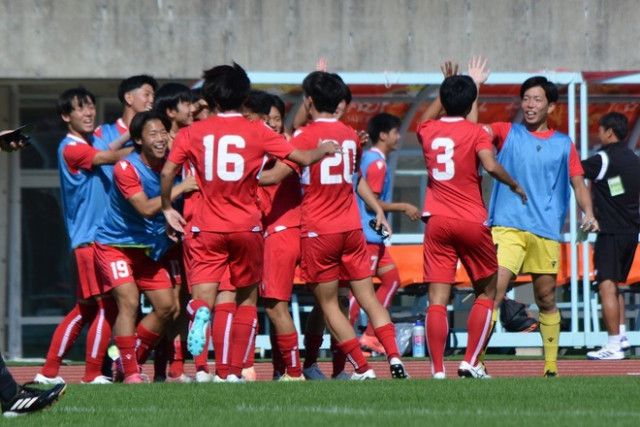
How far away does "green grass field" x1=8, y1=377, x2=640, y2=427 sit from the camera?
835 cm

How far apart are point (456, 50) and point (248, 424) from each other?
38.4 ft

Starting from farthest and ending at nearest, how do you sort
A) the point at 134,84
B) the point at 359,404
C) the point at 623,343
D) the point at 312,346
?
the point at 623,343
the point at 134,84
the point at 312,346
the point at 359,404

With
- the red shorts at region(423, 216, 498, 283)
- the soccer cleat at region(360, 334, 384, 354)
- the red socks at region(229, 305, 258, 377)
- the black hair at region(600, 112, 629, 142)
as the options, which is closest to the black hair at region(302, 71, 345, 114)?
the red shorts at region(423, 216, 498, 283)

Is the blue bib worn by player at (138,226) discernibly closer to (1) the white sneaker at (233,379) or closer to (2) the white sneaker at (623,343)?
(1) the white sneaker at (233,379)

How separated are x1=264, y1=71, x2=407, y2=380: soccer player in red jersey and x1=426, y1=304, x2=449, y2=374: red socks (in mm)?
258

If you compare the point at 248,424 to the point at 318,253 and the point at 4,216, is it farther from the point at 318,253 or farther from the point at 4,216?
the point at 4,216

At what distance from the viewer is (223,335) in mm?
10922

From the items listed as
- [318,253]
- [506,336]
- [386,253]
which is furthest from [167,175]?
[506,336]

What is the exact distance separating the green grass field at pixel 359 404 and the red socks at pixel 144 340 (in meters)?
1.05

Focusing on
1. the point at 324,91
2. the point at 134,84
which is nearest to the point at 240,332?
the point at 324,91

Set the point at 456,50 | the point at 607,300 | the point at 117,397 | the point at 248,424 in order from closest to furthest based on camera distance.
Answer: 1. the point at 248,424
2. the point at 117,397
3. the point at 607,300
4. the point at 456,50

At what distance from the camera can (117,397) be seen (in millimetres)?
9930

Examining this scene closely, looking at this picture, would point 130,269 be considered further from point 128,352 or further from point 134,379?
point 134,379

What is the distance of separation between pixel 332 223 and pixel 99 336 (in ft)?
6.60
